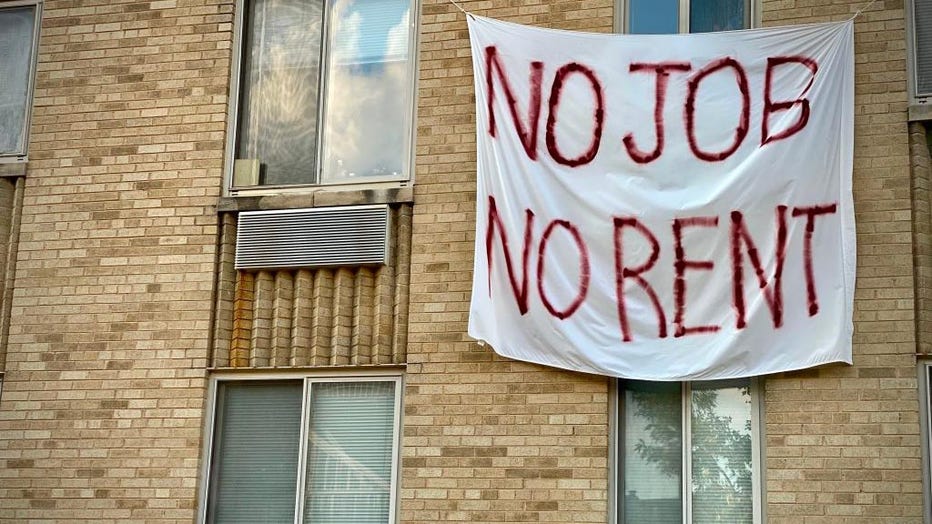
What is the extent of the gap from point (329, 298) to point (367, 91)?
1.92 meters

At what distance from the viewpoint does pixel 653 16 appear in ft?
38.4

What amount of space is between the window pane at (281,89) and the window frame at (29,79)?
2091mm

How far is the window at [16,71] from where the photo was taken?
43.0 ft

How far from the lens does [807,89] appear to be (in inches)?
425

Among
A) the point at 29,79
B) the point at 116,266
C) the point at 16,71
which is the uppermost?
the point at 16,71

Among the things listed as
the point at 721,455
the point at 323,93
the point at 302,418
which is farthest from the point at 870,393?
the point at 323,93

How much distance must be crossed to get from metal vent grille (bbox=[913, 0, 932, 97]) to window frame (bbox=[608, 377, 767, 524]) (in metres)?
2.62

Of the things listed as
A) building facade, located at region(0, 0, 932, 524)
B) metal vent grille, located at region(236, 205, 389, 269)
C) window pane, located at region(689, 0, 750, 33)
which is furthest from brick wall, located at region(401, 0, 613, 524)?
window pane, located at region(689, 0, 750, 33)

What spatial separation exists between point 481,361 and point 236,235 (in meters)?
2.55

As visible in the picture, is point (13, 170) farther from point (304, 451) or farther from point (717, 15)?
Result: point (717, 15)

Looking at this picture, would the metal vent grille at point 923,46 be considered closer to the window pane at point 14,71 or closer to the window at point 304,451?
the window at point 304,451

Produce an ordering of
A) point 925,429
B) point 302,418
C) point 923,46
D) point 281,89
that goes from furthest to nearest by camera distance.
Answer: point 281,89
point 302,418
point 923,46
point 925,429

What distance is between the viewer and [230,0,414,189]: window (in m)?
12.2

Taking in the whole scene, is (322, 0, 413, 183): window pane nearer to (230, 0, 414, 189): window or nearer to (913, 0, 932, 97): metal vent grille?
(230, 0, 414, 189): window
